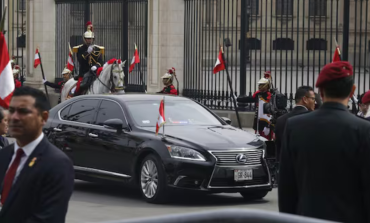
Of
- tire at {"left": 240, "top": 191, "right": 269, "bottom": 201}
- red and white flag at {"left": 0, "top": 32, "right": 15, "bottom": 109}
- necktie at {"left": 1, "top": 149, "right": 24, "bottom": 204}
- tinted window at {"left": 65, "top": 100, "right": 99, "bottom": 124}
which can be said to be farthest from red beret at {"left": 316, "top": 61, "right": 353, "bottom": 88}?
tinted window at {"left": 65, "top": 100, "right": 99, "bottom": 124}

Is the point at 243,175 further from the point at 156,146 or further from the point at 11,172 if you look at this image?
the point at 11,172

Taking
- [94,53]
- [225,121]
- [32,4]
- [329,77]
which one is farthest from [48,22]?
[329,77]

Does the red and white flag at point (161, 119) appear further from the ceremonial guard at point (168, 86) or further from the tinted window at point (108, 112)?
the ceremonial guard at point (168, 86)

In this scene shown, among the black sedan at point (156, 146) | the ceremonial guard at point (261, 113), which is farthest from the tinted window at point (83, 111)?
the ceremonial guard at point (261, 113)

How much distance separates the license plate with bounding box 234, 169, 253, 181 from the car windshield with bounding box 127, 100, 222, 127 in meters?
1.26

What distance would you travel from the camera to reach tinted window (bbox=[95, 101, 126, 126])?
13.1 metres

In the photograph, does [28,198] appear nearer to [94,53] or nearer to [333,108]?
[333,108]

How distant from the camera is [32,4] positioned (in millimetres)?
31656

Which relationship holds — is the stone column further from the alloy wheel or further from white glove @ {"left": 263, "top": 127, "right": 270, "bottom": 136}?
the alloy wheel

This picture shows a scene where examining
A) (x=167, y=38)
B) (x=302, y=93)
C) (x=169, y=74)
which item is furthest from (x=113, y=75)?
(x=302, y=93)

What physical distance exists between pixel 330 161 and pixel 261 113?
11.4 metres

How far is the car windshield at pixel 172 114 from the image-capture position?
1298 cm

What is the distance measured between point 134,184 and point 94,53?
11.1 meters

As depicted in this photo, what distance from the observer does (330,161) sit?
5176 millimetres
